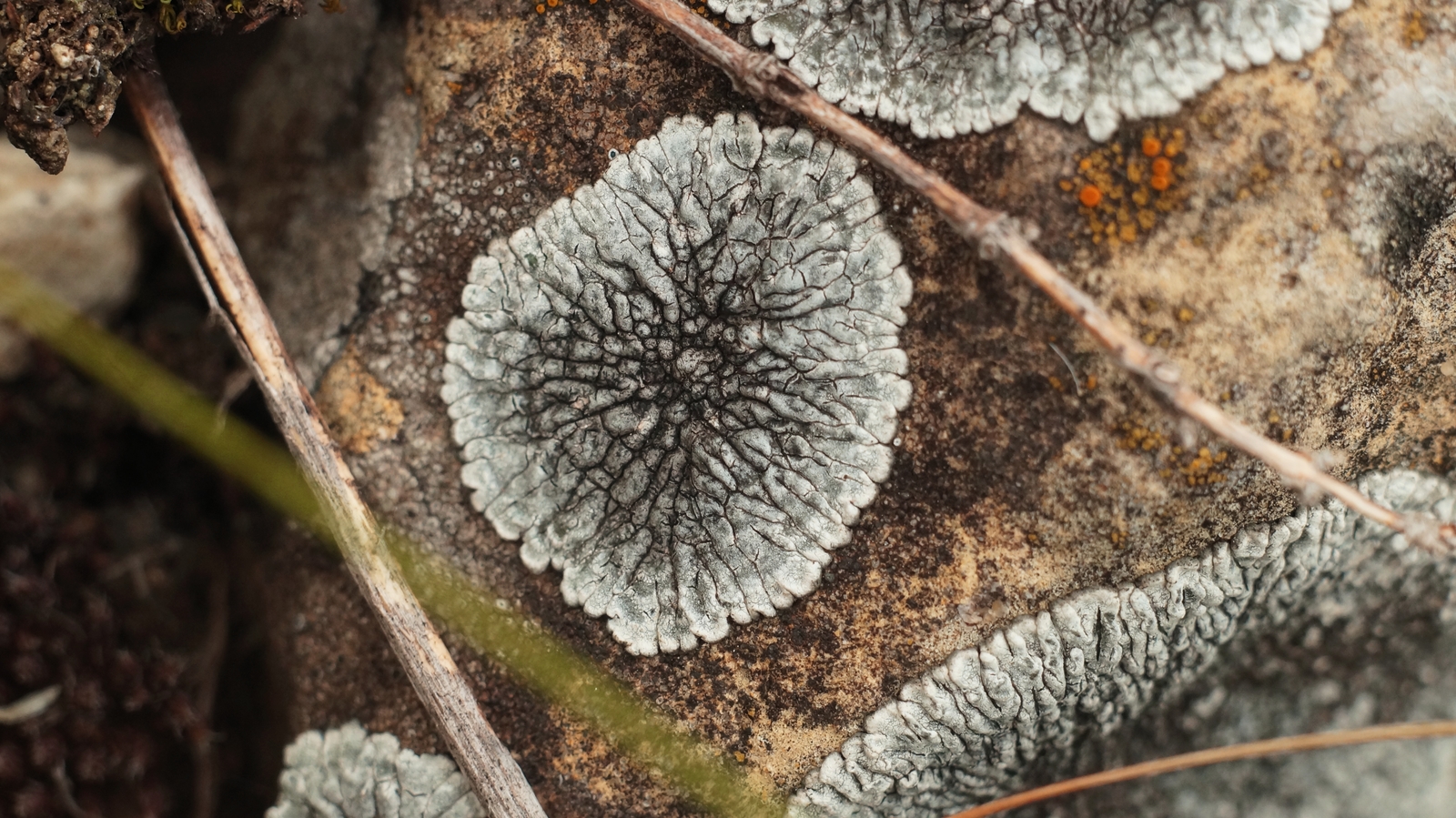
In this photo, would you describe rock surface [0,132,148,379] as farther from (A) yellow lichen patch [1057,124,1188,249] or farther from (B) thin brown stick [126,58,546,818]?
(A) yellow lichen patch [1057,124,1188,249]

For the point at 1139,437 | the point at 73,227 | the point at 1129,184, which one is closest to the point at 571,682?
the point at 1139,437

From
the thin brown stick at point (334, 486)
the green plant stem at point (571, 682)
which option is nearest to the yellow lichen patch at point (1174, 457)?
the green plant stem at point (571, 682)

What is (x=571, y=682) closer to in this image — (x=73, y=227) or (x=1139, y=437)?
(x=1139, y=437)

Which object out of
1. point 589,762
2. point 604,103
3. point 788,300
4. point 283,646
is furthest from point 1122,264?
point 283,646

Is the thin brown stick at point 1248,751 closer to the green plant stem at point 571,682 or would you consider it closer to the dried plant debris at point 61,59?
the green plant stem at point 571,682

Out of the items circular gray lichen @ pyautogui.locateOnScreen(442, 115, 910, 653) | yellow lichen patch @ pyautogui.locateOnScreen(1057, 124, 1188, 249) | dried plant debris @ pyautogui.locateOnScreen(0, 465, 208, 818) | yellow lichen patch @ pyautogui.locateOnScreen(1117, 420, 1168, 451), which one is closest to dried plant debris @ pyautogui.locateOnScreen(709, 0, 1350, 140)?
yellow lichen patch @ pyautogui.locateOnScreen(1057, 124, 1188, 249)
